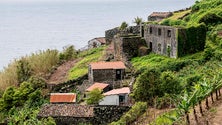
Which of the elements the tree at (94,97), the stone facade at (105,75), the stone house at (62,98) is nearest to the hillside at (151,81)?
the stone house at (62,98)

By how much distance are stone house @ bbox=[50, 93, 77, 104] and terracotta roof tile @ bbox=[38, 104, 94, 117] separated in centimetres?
357

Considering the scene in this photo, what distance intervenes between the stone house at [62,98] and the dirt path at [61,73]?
6.15 m

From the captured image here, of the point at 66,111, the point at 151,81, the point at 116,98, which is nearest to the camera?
the point at 151,81

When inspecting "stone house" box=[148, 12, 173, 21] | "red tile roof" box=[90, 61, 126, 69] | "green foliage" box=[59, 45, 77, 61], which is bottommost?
"green foliage" box=[59, 45, 77, 61]

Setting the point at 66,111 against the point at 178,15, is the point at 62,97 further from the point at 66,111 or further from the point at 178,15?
the point at 178,15

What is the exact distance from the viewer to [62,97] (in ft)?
128

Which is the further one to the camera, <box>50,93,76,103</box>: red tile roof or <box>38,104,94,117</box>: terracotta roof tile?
<box>50,93,76,103</box>: red tile roof

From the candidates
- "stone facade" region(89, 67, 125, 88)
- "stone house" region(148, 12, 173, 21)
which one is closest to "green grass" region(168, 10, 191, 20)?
"stone house" region(148, 12, 173, 21)

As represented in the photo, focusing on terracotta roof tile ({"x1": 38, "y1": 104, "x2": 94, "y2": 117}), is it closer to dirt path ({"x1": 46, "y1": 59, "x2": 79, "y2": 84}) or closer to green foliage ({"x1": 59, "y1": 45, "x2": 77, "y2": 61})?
dirt path ({"x1": 46, "y1": 59, "x2": 79, "y2": 84})

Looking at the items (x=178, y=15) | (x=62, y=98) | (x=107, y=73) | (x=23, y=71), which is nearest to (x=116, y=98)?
(x=62, y=98)

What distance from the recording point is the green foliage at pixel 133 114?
29594 mm

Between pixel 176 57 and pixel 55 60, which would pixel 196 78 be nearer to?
pixel 176 57

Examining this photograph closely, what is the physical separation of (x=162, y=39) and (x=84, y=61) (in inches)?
417

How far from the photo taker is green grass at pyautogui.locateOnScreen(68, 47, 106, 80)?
47494 millimetres
